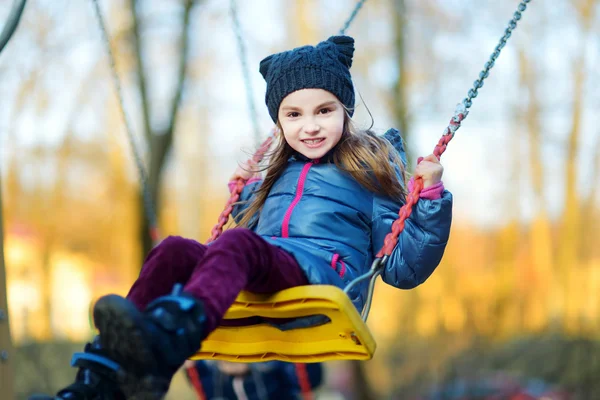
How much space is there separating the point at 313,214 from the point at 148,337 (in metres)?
0.85

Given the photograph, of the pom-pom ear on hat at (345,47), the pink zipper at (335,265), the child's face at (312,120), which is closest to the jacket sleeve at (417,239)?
the pink zipper at (335,265)

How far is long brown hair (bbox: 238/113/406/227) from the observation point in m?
2.38

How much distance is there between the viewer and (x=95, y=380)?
1.84 m

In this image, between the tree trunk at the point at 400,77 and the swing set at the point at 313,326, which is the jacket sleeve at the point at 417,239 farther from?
the tree trunk at the point at 400,77

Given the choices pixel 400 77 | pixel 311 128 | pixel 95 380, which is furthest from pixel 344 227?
pixel 400 77

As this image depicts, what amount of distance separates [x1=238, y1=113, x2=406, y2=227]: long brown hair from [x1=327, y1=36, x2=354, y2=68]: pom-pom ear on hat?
0.66 ft

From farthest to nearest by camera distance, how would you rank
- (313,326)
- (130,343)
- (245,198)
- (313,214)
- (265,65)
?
(245,198), (265,65), (313,214), (313,326), (130,343)

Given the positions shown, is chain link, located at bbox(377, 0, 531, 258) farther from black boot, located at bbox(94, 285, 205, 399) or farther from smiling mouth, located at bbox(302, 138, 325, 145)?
black boot, located at bbox(94, 285, 205, 399)

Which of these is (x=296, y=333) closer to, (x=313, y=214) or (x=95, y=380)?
(x=313, y=214)

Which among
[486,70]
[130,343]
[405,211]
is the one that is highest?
[486,70]

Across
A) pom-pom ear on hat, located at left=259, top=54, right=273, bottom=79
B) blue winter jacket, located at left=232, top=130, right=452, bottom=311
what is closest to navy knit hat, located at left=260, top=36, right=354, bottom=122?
pom-pom ear on hat, located at left=259, top=54, right=273, bottom=79

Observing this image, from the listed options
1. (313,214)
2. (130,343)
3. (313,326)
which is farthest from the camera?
(313,214)

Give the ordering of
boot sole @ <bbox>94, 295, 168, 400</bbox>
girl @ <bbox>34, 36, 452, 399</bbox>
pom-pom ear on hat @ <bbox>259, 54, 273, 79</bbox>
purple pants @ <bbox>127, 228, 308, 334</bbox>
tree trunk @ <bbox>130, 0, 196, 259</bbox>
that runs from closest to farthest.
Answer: boot sole @ <bbox>94, 295, 168, 400</bbox> → purple pants @ <bbox>127, 228, 308, 334</bbox> → girl @ <bbox>34, 36, 452, 399</bbox> → pom-pom ear on hat @ <bbox>259, 54, 273, 79</bbox> → tree trunk @ <bbox>130, 0, 196, 259</bbox>

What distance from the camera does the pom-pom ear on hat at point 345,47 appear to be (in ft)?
8.18
